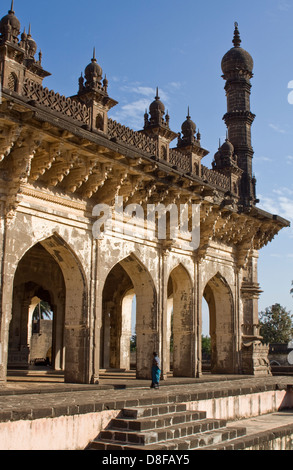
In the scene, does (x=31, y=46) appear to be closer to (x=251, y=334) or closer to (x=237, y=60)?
(x=237, y=60)

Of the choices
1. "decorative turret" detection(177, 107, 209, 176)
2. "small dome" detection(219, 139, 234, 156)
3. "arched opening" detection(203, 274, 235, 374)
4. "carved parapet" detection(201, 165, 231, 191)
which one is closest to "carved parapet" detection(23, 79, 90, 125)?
"decorative turret" detection(177, 107, 209, 176)

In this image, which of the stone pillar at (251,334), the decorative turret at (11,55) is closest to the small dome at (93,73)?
the decorative turret at (11,55)

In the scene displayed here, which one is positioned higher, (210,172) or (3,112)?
(210,172)

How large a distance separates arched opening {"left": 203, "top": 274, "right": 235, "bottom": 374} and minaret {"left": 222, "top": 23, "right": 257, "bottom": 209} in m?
3.80

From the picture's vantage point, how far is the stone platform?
5.38 meters

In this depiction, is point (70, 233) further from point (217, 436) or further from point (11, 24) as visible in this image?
point (217, 436)

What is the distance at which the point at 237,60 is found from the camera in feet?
53.5

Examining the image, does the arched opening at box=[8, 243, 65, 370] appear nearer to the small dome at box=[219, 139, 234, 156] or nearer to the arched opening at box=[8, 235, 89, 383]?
the arched opening at box=[8, 235, 89, 383]

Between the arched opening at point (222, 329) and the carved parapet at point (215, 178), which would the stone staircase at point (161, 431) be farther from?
the carved parapet at point (215, 178)

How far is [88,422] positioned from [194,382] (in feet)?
17.5

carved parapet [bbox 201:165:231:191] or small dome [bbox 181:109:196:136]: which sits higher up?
small dome [bbox 181:109:196:136]

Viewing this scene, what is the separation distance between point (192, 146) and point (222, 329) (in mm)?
5095

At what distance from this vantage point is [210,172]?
1358 cm

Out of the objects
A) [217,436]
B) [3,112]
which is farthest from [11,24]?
[217,436]
